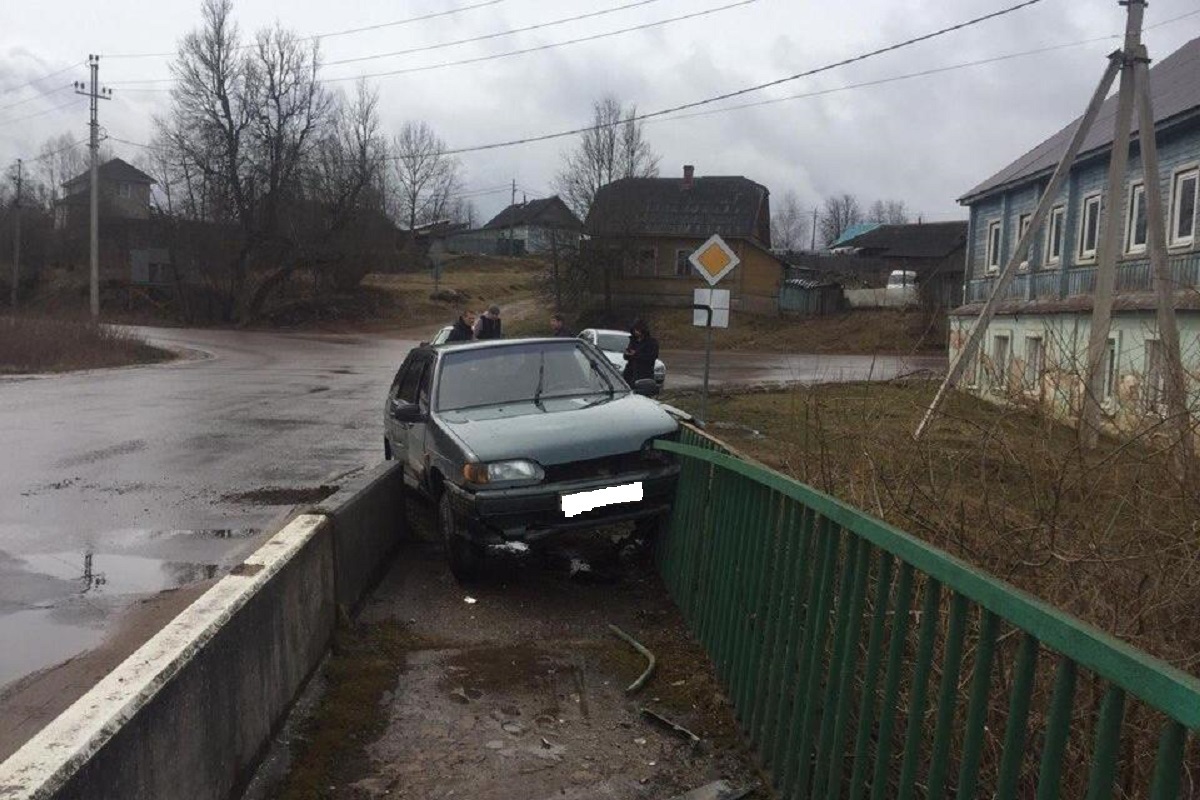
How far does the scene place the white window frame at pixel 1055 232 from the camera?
22.7m

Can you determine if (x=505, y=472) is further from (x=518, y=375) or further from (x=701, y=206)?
(x=701, y=206)

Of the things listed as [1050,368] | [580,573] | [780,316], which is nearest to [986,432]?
[1050,368]

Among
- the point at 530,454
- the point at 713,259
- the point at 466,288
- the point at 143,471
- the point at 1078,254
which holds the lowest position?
the point at 143,471

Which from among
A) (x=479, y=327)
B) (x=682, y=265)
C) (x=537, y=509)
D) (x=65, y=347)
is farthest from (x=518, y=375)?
(x=682, y=265)

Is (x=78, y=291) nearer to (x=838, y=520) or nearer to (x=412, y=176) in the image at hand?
(x=412, y=176)

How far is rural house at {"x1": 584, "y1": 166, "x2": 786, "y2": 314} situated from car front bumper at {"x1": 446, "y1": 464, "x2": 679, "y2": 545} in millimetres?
46232

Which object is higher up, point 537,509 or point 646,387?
point 646,387

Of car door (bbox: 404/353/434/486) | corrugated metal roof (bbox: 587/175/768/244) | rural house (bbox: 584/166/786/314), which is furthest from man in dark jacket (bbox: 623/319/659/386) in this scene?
corrugated metal roof (bbox: 587/175/768/244)

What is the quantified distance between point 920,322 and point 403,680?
4.00 metres

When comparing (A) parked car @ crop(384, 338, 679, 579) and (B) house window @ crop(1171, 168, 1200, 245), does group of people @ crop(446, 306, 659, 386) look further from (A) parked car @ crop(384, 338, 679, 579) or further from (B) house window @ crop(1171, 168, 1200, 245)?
(B) house window @ crop(1171, 168, 1200, 245)

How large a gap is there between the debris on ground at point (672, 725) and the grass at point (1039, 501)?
1.23 metres

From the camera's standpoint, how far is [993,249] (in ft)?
89.2

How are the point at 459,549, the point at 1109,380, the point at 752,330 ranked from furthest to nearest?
the point at 752,330
the point at 459,549
the point at 1109,380

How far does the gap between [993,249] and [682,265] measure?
3174 centimetres
